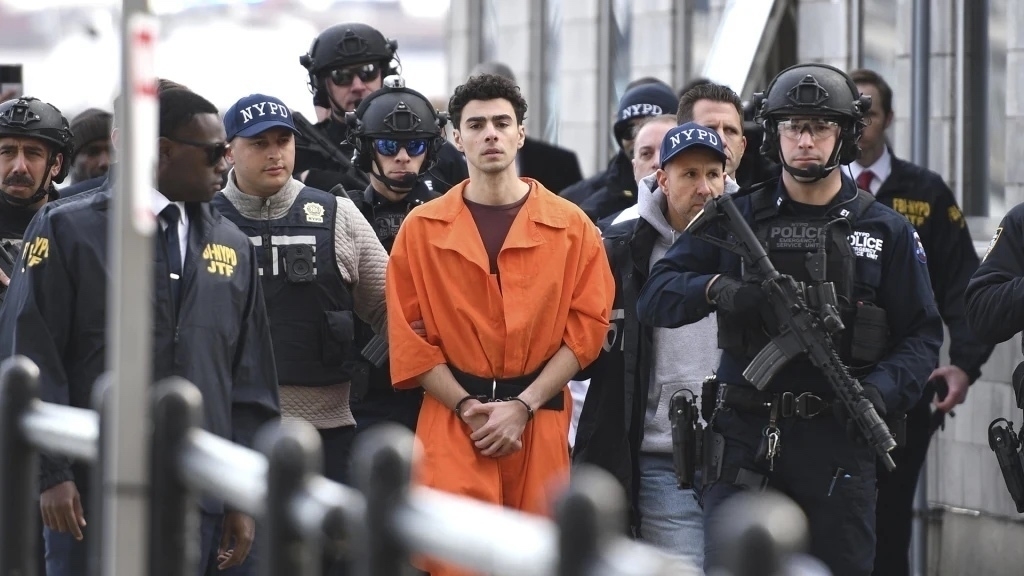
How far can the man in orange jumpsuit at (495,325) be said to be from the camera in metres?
6.77

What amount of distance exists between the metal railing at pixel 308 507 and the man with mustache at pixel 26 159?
3229mm

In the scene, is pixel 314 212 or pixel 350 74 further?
pixel 350 74

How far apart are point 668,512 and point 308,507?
160 inches

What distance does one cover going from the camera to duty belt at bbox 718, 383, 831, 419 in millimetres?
6551

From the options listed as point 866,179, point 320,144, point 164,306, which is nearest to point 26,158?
point 320,144

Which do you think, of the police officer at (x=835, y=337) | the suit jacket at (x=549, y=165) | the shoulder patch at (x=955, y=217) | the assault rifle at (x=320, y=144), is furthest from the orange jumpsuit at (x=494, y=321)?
the suit jacket at (x=549, y=165)

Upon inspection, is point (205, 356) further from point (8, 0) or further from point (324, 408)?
point (8, 0)

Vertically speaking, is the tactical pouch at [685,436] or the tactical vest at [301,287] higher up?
the tactical vest at [301,287]

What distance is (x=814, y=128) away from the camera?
6.77 metres

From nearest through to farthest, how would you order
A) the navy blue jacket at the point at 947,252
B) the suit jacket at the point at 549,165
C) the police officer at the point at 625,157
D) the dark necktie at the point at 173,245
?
the dark necktie at the point at 173,245, the navy blue jacket at the point at 947,252, the police officer at the point at 625,157, the suit jacket at the point at 549,165

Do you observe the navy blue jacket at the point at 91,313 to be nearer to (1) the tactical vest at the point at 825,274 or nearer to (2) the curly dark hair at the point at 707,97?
(1) the tactical vest at the point at 825,274

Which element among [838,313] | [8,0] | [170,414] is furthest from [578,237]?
[8,0]

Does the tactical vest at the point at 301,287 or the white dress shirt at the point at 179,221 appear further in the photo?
the tactical vest at the point at 301,287

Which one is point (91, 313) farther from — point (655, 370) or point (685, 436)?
point (655, 370)
